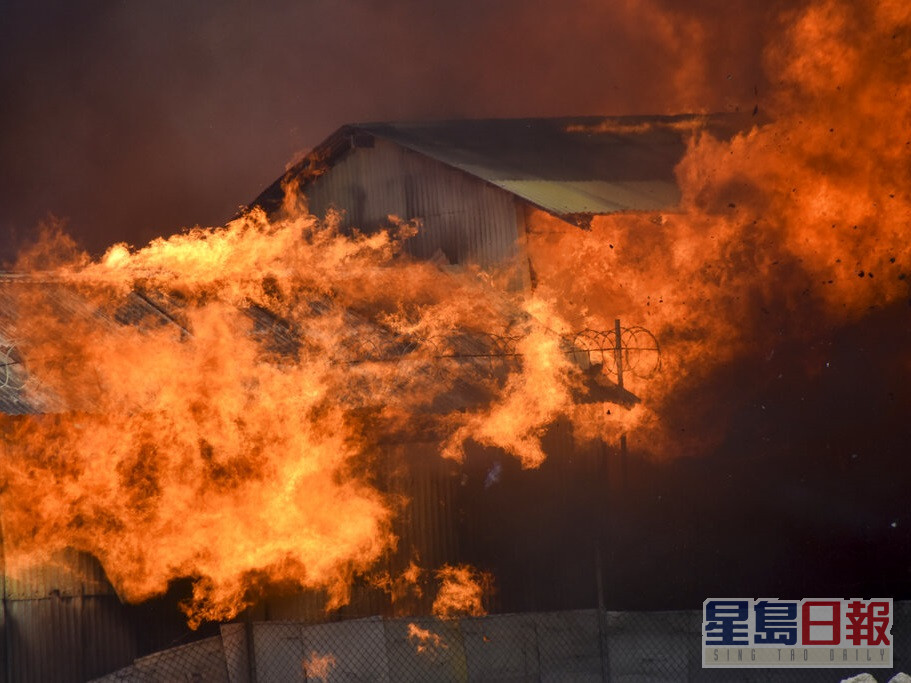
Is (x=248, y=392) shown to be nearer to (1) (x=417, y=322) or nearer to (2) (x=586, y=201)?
(1) (x=417, y=322)

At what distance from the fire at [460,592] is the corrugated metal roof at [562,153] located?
5955 millimetres

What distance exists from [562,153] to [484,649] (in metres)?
10.7

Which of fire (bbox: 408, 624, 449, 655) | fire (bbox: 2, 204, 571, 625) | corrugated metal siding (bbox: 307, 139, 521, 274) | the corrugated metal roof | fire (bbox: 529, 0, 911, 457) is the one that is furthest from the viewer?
the corrugated metal roof

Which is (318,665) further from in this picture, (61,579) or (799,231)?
(799,231)

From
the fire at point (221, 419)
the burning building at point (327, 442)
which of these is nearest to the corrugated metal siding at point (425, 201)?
the burning building at point (327, 442)

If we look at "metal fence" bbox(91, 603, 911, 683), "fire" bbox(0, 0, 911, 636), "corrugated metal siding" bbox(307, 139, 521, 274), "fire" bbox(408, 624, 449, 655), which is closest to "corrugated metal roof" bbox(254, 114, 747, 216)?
"corrugated metal siding" bbox(307, 139, 521, 274)

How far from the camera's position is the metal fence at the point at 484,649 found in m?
12.3

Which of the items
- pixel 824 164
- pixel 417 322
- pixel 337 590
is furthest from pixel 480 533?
pixel 824 164

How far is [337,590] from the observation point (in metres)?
12.6

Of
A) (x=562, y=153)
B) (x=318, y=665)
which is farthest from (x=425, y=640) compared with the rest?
(x=562, y=153)

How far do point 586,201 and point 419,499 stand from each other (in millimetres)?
6581

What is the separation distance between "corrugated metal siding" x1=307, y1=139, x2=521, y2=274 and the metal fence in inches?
268

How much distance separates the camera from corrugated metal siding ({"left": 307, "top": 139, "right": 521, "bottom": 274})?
55.7 ft

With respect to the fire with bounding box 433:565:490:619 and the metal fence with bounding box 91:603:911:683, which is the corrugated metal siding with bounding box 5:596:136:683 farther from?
the fire with bounding box 433:565:490:619
